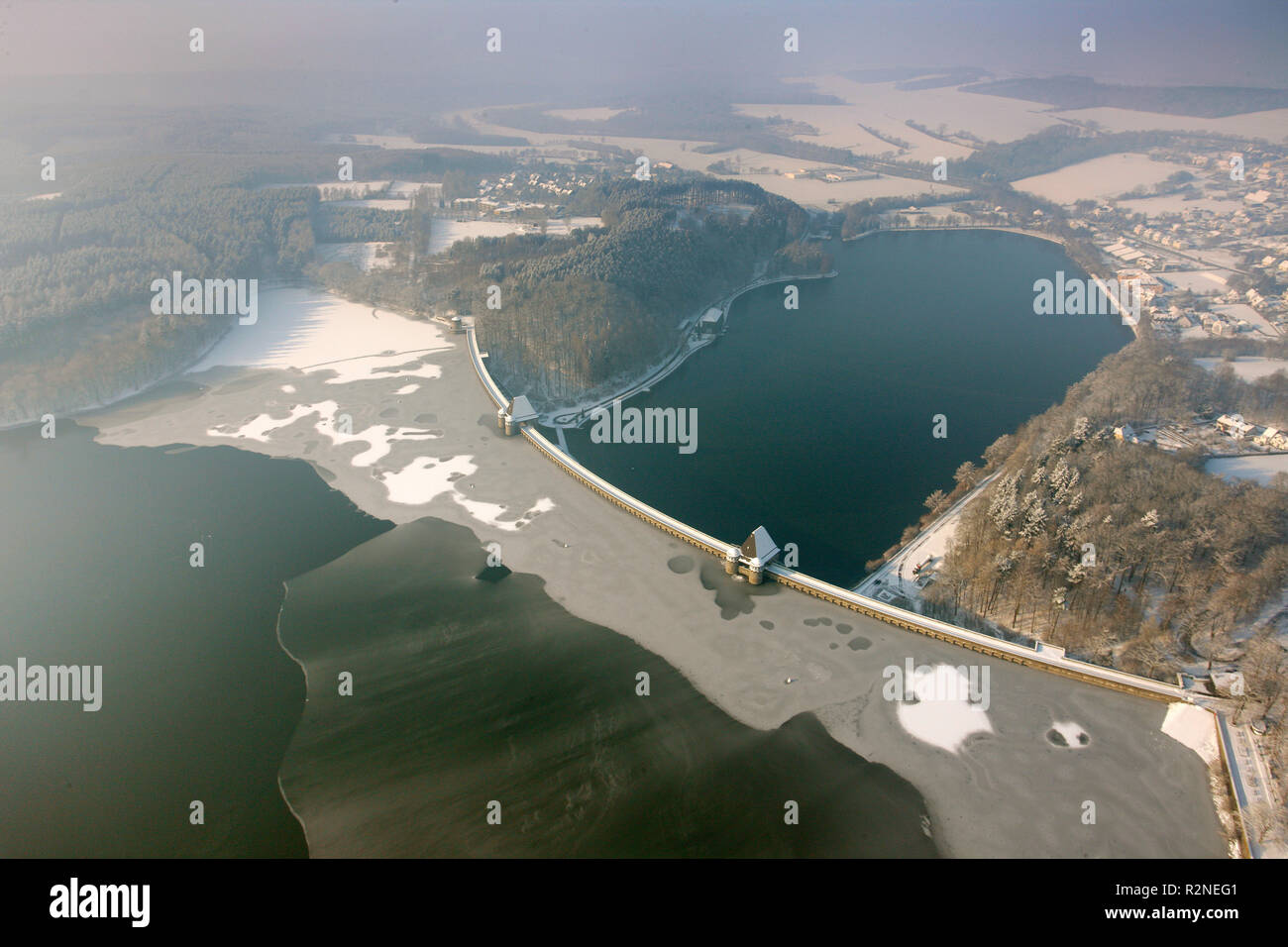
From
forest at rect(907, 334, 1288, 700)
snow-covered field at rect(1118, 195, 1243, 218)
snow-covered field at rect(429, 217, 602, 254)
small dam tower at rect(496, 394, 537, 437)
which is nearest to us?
forest at rect(907, 334, 1288, 700)

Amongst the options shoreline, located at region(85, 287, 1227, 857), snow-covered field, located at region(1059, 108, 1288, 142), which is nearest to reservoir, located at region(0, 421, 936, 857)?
shoreline, located at region(85, 287, 1227, 857)

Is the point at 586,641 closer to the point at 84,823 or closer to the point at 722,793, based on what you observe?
the point at 722,793

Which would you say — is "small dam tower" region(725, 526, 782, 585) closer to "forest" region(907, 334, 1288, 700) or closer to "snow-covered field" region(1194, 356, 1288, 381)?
"forest" region(907, 334, 1288, 700)

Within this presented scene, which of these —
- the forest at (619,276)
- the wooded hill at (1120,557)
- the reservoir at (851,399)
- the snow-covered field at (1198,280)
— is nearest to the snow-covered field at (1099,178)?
the snow-covered field at (1198,280)

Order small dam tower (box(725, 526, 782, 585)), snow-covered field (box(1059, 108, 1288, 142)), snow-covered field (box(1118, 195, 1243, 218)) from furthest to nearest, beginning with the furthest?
1. snow-covered field (box(1059, 108, 1288, 142))
2. snow-covered field (box(1118, 195, 1243, 218))
3. small dam tower (box(725, 526, 782, 585))

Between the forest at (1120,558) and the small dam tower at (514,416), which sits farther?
the small dam tower at (514,416)

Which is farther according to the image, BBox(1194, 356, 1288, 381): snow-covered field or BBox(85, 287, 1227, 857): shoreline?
BBox(1194, 356, 1288, 381): snow-covered field

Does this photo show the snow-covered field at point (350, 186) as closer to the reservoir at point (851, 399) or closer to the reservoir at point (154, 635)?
the reservoir at point (851, 399)
